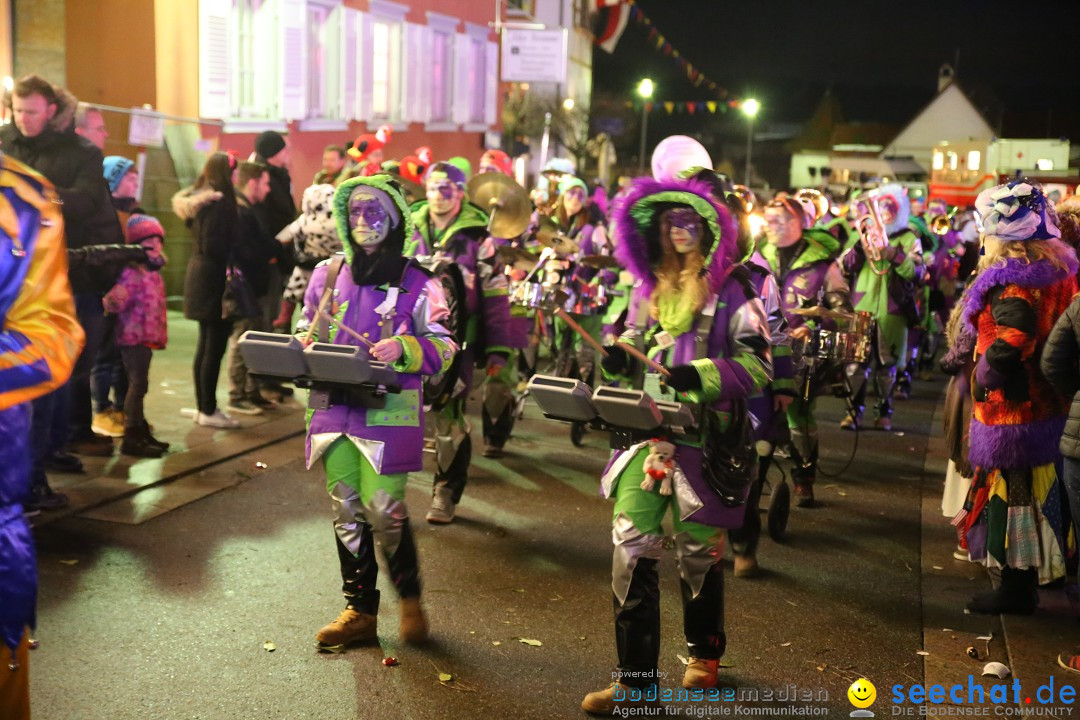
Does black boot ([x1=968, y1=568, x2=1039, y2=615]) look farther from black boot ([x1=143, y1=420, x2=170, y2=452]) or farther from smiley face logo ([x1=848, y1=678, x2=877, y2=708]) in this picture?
black boot ([x1=143, y1=420, x2=170, y2=452])

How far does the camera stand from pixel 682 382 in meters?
4.44

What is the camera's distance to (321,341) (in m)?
5.05

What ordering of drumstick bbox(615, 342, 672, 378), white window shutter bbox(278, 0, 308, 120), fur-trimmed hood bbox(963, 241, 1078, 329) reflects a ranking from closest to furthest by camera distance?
drumstick bbox(615, 342, 672, 378) → fur-trimmed hood bbox(963, 241, 1078, 329) → white window shutter bbox(278, 0, 308, 120)

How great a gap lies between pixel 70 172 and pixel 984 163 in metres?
35.9

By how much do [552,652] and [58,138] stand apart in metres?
4.36

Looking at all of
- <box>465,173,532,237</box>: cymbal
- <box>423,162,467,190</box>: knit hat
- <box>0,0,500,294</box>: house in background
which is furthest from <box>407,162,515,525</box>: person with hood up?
<box>0,0,500,294</box>: house in background

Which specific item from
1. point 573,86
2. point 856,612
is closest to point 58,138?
point 856,612

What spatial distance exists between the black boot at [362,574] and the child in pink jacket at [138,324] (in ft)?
11.9

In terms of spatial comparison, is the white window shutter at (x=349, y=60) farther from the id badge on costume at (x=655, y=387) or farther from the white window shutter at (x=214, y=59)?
the id badge on costume at (x=655, y=387)

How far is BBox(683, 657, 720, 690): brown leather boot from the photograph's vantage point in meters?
4.84

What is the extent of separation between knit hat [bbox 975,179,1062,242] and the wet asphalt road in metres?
1.96

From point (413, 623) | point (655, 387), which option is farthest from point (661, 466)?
point (413, 623)

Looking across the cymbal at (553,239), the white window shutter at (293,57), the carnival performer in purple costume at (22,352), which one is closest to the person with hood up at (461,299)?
the cymbal at (553,239)

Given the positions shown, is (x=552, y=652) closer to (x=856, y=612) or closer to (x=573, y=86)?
(x=856, y=612)
